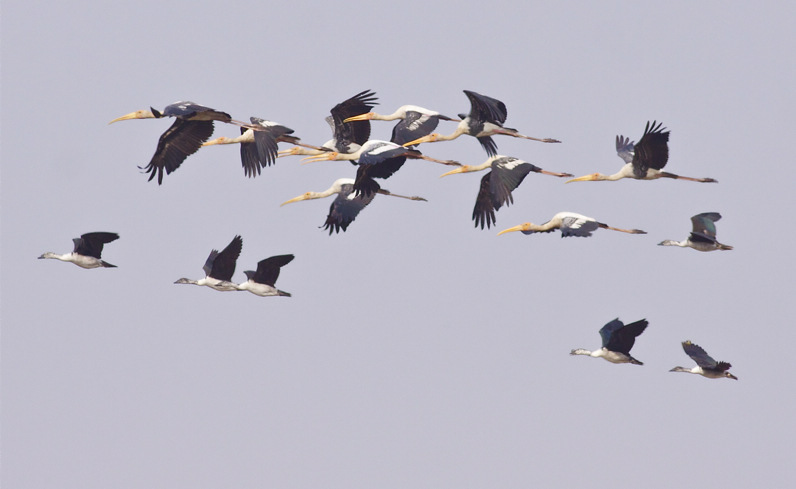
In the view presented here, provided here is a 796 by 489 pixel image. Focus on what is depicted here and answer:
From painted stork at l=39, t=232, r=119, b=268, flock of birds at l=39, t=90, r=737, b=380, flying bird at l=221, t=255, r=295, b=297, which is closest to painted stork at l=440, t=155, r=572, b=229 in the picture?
flock of birds at l=39, t=90, r=737, b=380

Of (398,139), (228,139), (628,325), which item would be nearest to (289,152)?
(228,139)

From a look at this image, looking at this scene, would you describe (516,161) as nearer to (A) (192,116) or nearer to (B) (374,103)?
(B) (374,103)

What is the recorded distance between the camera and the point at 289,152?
136 feet

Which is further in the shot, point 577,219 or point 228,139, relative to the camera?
point 228,139

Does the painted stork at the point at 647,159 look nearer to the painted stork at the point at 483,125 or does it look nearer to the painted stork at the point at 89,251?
the painted stork at the point at 483,125

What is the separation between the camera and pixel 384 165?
34719 millimetres

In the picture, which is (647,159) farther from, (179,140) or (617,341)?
(179,140)

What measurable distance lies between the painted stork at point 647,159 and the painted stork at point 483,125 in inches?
70.6

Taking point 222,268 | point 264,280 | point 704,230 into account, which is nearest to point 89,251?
point 222,268

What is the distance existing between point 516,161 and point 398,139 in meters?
3.40

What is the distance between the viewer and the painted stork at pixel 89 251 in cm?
3662

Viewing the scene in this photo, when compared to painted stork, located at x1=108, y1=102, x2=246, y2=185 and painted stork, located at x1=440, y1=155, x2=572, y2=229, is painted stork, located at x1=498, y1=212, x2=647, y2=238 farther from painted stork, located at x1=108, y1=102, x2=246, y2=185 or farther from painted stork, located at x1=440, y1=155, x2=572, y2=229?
painted stork, located at x1=108, y1=102, x2=246, y2=185

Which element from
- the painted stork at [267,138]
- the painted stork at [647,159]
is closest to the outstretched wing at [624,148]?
the painted stork at [647,159]

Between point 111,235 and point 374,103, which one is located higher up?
Answer: point 374,103
